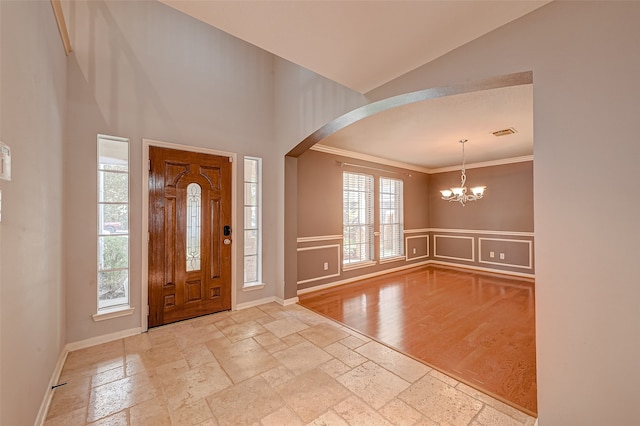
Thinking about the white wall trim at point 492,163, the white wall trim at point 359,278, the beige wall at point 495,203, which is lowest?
the white wall trim at point 359,278

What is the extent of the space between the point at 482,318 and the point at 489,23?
3247mm

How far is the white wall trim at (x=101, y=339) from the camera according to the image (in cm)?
254

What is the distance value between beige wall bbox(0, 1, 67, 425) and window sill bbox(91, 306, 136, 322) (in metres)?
0.43

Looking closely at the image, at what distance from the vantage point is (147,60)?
298cm

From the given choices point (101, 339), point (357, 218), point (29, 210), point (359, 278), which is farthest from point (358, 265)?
point (29, 210)

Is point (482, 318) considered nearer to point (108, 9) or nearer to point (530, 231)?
point (530, 231)

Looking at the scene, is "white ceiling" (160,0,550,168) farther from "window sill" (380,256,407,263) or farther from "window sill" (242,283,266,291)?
"window sill" (380,256,407,263)

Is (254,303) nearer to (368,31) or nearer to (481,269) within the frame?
(368,31)

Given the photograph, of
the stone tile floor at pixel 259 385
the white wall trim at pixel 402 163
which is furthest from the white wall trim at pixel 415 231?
the stone tile floor at pixel 259 385

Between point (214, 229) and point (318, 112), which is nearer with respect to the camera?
point (318, 112)

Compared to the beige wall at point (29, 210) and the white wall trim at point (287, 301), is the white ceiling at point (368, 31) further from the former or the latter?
the white wall trim at point (287, 301)

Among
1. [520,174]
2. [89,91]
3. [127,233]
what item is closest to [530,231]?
[520,174]

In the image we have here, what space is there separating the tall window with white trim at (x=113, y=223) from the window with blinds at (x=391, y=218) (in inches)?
184

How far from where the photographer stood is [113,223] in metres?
2.83
